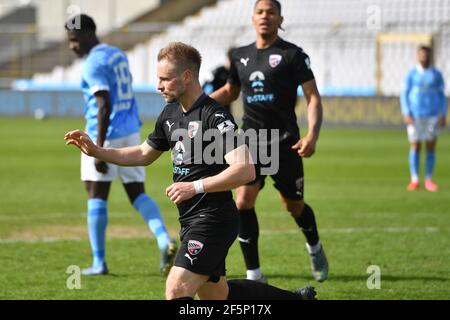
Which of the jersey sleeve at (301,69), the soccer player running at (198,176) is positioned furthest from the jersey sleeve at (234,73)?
the soccer player running at (198,176)

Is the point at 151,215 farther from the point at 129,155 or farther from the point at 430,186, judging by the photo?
the point at 430,186

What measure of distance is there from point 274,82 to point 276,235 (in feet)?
11.4

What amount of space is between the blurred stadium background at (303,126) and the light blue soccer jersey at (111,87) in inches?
58.7

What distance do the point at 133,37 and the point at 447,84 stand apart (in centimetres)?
1575

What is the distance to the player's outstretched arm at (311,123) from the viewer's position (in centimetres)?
805

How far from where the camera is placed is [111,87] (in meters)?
9.38

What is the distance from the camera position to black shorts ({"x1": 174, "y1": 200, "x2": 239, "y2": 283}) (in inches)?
226

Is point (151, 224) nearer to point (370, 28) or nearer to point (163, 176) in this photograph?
point (163, 176)

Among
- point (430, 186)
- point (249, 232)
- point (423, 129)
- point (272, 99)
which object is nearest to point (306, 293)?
point (249, 232)

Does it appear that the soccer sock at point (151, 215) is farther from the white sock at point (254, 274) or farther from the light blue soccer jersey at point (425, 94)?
the light blue soccer jersey at point (425, 94)

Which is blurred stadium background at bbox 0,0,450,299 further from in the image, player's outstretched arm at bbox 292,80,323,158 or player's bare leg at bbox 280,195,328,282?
player's outstretched arm at bbox 292,80,323,158

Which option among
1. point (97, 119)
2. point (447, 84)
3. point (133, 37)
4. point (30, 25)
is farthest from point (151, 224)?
point (30, 25)

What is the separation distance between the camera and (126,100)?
378 inches

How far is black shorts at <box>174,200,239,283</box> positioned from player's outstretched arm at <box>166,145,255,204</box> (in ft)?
1.01
